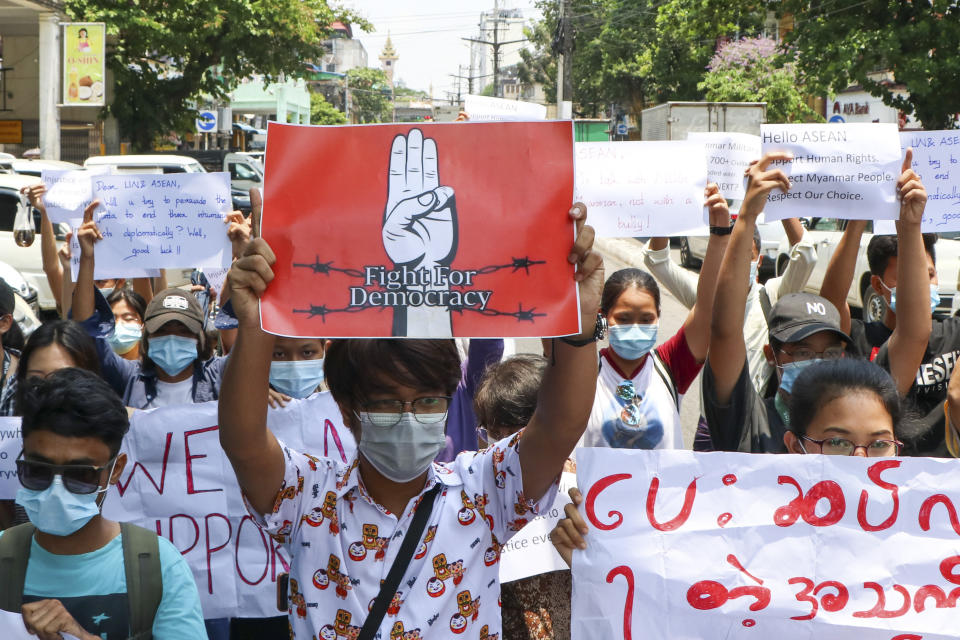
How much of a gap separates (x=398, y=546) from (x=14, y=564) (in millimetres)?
889

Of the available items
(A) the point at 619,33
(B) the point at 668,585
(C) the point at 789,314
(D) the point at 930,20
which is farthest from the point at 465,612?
(A) the point at 619,33

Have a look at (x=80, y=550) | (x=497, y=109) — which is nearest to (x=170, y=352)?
(x=80, y=550)

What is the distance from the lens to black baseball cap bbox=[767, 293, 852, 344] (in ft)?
11.3

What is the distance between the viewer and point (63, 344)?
11.7 ft

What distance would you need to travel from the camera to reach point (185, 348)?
12.6ft

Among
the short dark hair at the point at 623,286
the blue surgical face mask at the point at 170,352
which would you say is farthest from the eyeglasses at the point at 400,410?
the blue surgical face mask at the point at 170,352

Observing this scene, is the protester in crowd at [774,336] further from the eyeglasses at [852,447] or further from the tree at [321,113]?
the tree at [321,113]

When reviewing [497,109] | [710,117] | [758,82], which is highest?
[758,82]

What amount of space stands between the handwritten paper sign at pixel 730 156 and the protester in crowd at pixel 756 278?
0.92 feet

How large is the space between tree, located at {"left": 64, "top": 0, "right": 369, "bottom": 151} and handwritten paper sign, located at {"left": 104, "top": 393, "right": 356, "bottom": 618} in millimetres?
21565

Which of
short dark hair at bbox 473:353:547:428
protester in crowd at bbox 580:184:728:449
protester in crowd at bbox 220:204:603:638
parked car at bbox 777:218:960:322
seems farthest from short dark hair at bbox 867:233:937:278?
parked car at bbox 777:218:960:322

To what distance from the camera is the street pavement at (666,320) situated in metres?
Answer: 8.27

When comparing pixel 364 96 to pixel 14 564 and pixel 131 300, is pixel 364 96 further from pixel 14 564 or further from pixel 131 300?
→ pixel 14 564

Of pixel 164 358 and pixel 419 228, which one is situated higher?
pixel 419 228
